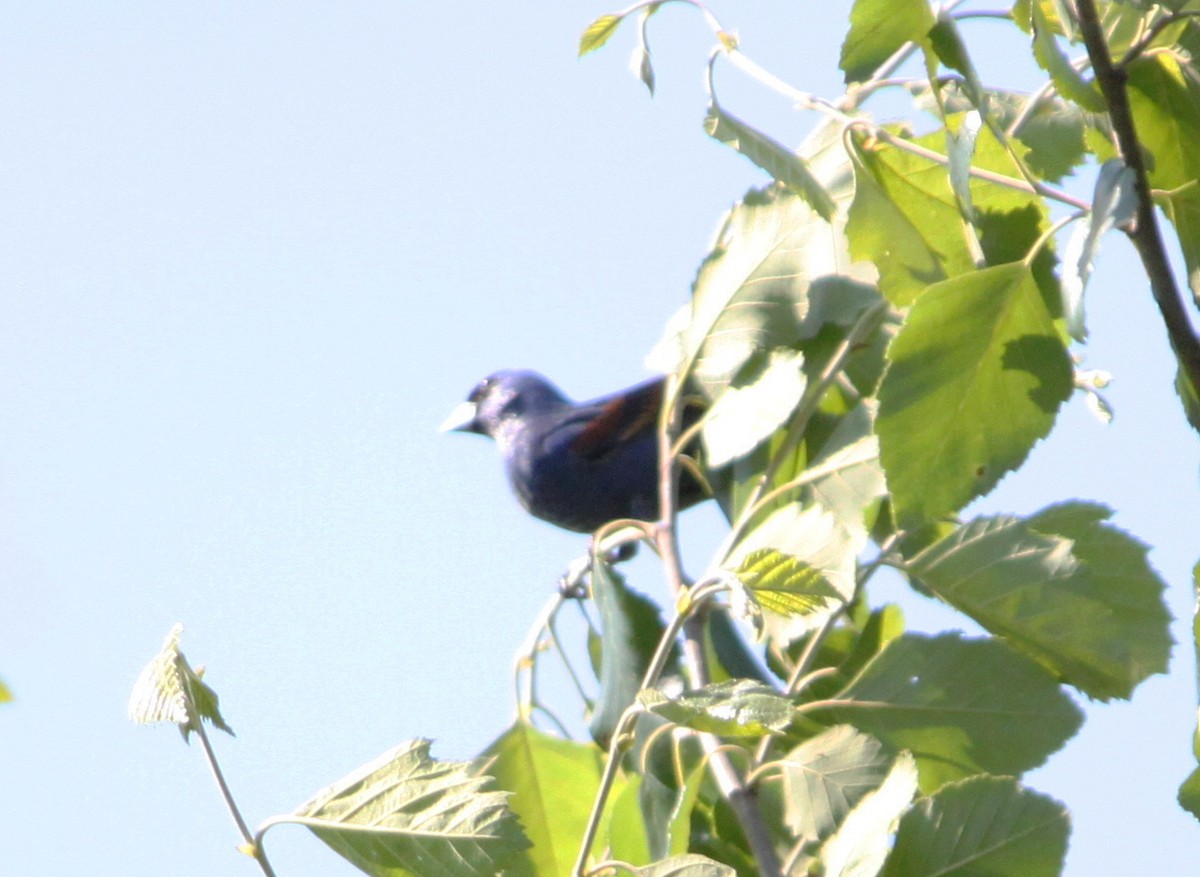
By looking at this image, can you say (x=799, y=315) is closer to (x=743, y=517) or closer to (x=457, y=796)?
(x=743, y=517)

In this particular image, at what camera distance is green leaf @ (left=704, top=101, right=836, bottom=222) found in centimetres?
169

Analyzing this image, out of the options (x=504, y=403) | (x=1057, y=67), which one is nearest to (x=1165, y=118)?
(x=1057, y=67)

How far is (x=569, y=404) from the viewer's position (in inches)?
195

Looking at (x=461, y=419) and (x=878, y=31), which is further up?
(x=461, y=419)

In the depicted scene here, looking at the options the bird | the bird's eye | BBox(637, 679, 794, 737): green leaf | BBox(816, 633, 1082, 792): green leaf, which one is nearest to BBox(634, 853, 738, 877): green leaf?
BBox(637, 679, 794, 737): green leaf

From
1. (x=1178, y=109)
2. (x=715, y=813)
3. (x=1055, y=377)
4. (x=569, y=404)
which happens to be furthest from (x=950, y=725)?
(x=569, y=404)

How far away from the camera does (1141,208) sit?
4.25ft

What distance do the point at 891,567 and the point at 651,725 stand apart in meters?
0.34

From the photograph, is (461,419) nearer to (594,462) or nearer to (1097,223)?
(594,462)

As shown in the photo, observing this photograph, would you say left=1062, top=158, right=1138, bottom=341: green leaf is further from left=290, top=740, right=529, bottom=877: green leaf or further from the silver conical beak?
the silver conical beak

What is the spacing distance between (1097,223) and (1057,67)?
0.16m

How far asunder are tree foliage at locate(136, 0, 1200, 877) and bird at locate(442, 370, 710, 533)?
4.85 ft

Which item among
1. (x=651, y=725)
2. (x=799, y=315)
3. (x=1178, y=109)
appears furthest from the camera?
(x=799, y=315)

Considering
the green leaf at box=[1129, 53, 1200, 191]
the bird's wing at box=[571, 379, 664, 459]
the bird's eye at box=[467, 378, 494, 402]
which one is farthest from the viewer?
the bird's eye at box=[467, 378, 494, 402]
